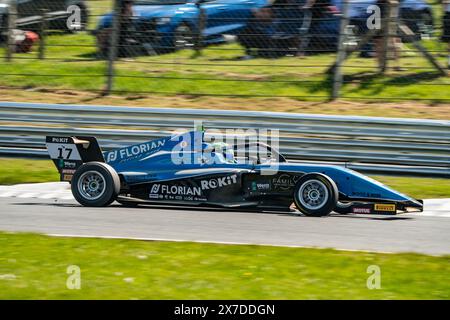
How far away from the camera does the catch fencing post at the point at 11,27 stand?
15.4 m

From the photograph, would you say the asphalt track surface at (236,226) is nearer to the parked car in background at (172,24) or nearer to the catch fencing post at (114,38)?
the catch fencing post at (114,38)

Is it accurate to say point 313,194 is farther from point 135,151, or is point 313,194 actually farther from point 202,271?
point 202,271

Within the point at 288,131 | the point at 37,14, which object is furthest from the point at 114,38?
the point at 288,131

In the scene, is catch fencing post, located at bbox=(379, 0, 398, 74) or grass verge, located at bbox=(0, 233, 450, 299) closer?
grass verge, located at bbox=(0, 233, 450, 299)

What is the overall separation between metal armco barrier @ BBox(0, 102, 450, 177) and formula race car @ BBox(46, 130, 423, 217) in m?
2.51

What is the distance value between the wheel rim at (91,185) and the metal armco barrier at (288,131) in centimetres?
317

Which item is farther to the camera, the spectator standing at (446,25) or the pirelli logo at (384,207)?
the spectator standing at (446,25)

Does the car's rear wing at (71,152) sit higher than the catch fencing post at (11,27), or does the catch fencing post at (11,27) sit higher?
the catch fencing post at (11,27)

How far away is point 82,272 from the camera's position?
6.81 m

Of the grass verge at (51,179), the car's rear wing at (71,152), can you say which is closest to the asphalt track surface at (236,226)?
the car's rear wing at (71,152)

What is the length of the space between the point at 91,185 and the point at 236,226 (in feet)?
6.43

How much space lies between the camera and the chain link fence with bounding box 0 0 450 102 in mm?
14109

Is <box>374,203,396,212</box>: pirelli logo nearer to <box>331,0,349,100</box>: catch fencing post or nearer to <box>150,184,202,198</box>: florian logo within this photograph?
<box>150,184,202,198</box>: florian logo

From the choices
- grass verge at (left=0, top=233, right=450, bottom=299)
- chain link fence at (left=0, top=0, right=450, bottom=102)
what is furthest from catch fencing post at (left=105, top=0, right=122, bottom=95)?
grass verge at (left=0, top=233, right=450, bottom=299)
